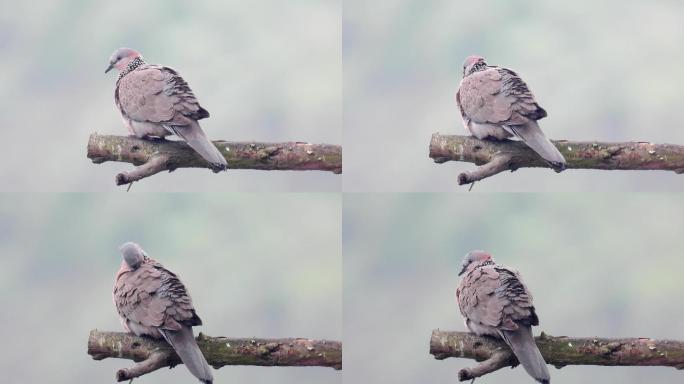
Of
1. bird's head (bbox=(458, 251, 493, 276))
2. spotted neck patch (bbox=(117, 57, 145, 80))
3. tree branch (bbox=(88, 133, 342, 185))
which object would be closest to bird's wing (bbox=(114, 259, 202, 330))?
tree branch (bbox=(88, 133, 342, 185))

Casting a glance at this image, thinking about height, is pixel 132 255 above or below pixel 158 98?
below

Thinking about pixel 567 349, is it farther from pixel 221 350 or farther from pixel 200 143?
pixel 200 143

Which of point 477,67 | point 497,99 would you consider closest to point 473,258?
point 497,99

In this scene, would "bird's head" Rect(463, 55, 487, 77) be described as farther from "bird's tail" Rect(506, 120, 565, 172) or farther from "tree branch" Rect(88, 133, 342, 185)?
"tree branch" Rect(88, 133, 342, 185)

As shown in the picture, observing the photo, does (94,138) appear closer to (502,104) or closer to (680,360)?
(502,104)

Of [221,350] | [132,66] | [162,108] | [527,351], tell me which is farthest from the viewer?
[132,66]

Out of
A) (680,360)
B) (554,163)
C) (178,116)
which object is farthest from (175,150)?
(680,360)

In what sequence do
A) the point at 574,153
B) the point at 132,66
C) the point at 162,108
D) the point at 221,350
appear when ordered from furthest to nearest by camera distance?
the point at 132,66, the point at 574,153, the point at 162,108, the point at 221,350
